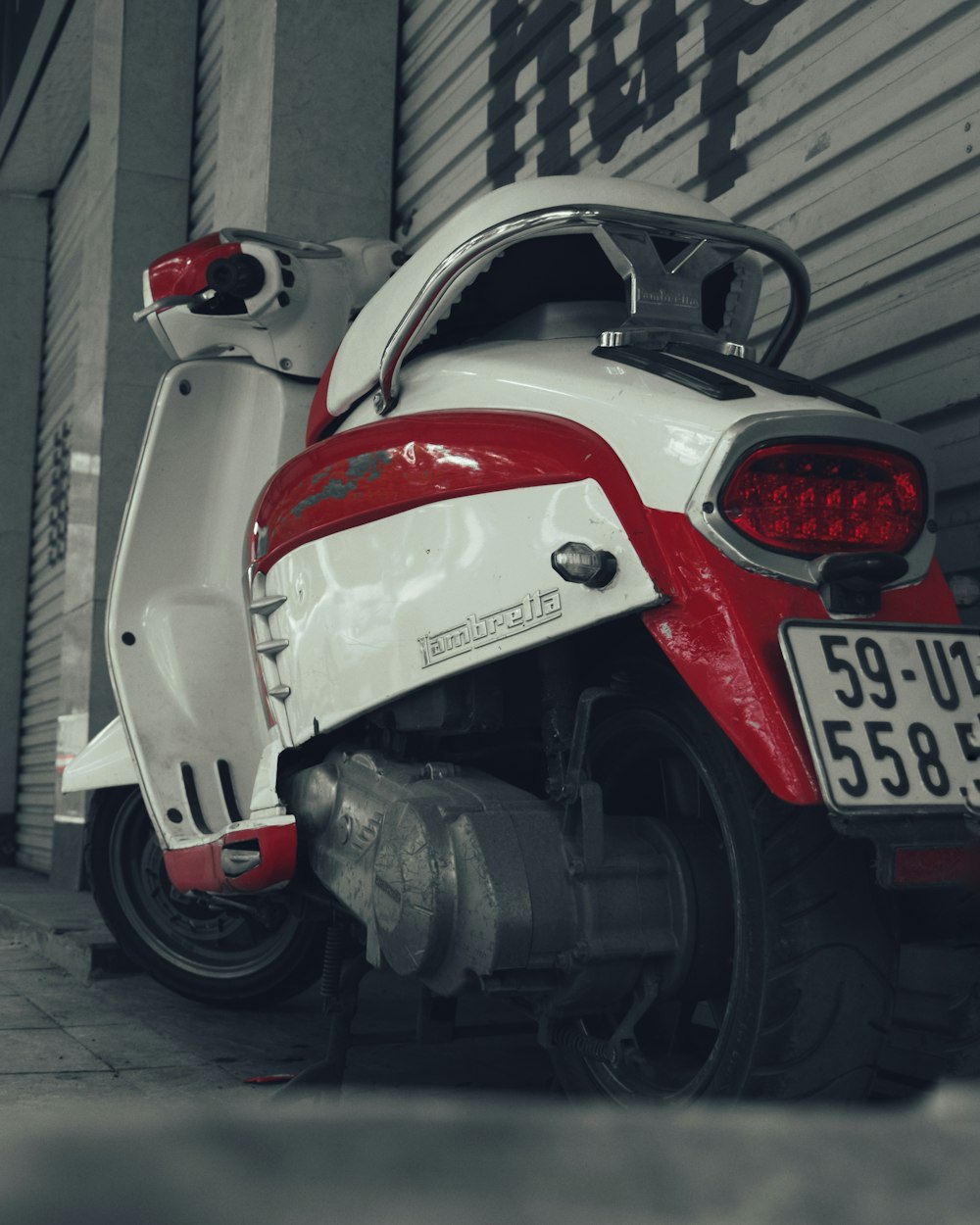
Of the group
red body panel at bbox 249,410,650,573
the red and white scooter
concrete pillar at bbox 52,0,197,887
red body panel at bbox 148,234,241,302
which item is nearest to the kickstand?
the red and white scooter

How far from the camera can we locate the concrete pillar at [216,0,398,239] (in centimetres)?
591

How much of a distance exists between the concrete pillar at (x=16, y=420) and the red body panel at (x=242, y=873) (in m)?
7.86

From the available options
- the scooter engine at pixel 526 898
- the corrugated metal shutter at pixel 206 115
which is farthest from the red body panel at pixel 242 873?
the corrugated metal shutter at pixel 206 115

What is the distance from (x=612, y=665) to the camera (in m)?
2.02

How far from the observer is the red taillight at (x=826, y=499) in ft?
5.94

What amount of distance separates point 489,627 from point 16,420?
379 inches

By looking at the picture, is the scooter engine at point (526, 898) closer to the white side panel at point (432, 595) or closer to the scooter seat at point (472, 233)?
the white side panel at point (432, 595)

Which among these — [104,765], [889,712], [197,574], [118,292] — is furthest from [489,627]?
[118,292]

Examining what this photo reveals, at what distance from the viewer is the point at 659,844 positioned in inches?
76.4

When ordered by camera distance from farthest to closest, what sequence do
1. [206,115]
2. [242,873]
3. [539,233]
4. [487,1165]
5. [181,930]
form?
[206,115]
[181,930]
[242,873]
[539,233]
[487,1165]

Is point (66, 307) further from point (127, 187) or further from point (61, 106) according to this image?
point (127, 187)

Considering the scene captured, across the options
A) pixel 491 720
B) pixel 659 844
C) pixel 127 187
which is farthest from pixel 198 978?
pixel 127 187

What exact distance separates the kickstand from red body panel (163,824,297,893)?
176 millimetres

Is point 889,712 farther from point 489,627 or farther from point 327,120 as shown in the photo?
point 327,120
